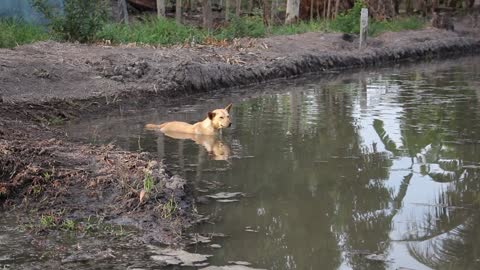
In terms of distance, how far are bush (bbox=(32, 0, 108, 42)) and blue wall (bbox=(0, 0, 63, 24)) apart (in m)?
1.75

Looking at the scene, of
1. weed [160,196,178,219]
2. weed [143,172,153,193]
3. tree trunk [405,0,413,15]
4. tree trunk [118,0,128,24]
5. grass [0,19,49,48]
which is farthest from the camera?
tree trunk [405,0,413,15]

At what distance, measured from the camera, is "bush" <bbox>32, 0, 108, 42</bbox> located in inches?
647

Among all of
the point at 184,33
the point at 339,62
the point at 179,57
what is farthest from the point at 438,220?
the point at 339,62

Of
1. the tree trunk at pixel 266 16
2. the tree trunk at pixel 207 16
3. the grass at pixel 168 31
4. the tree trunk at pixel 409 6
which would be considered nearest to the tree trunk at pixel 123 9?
the grass at pixel 168 31

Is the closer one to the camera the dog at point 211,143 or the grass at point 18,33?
the dog at point 211,143

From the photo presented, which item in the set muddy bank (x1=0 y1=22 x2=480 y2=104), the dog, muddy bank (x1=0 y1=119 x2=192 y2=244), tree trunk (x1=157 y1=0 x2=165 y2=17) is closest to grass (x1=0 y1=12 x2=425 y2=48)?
muddy bank (x1=0 y1=22 x2=480 y2=104)

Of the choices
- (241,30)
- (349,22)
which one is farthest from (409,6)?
(241,30)

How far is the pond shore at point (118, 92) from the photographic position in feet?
22.1

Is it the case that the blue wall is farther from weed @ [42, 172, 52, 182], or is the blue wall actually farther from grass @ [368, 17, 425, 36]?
grass @ [368, 17, 425, 36]

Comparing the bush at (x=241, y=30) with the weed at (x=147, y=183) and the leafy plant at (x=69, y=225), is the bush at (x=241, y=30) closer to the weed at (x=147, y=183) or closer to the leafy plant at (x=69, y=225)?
the weed at (x=147, y=183)

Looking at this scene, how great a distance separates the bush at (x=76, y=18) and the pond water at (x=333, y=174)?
3459mm

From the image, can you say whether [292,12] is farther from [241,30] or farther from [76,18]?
[76,18]

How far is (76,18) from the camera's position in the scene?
16594mm

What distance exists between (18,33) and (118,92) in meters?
3.51
